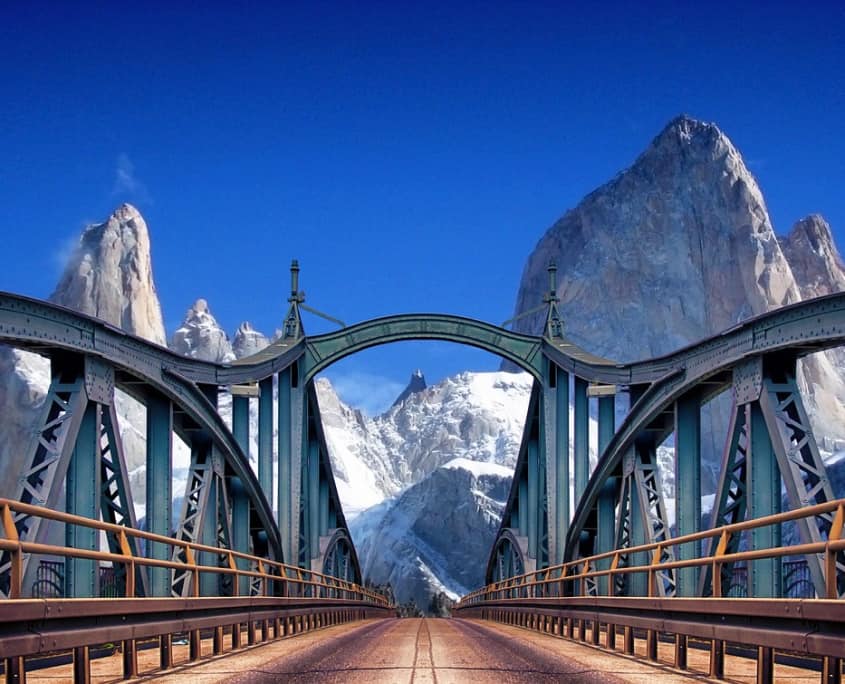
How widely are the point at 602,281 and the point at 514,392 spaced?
160 feet

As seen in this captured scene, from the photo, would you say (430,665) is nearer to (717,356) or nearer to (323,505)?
(717,356)

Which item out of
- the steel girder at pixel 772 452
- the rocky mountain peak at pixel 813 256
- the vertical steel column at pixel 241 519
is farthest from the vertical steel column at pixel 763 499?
the rocky mountain peak at pixel 813 256

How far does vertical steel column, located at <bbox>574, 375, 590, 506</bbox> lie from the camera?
3622 centimetres

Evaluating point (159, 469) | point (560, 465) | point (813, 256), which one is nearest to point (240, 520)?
point (159, 469)

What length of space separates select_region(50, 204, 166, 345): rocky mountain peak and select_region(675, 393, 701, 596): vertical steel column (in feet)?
450

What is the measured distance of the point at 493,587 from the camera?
39812mm

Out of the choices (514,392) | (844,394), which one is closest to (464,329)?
(844,394)

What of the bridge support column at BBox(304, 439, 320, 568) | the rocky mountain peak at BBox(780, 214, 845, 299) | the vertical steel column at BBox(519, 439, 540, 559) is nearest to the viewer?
the bridge support column at BBox(304, 439, 320, 568)

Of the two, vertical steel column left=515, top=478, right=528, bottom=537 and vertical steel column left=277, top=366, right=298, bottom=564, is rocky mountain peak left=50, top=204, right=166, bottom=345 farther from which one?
vertical steel column left=277, top=366, right=298, bottom=564

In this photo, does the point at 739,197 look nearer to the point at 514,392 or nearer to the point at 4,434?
the point at 514,392

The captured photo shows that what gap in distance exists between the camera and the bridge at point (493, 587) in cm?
930

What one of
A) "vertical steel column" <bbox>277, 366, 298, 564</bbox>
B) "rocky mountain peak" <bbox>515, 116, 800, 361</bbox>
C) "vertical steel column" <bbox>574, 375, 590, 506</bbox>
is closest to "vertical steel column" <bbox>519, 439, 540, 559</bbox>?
"vertical steel column" <bbox>574, 375, 590, 506</bbox>

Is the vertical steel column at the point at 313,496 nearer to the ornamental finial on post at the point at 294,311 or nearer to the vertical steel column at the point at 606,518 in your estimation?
the ornamental finial on post at the point at 294,311

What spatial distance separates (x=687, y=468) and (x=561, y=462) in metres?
15.1
